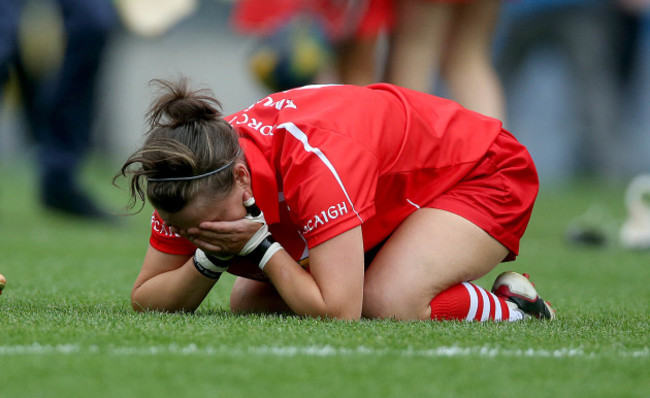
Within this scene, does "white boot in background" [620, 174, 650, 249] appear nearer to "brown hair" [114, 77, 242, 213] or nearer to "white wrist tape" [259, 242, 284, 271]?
"white wrist tape" [259, 242, 284, 271]

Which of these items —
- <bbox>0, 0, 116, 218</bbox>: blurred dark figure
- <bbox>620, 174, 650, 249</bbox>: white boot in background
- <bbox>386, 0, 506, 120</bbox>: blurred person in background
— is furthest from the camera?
<bbox>0, 0, 116, 218</bbox>: blurred dark figure

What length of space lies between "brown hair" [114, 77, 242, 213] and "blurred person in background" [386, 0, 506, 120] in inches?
98.0

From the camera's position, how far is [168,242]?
2.93 m

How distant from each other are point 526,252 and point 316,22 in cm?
163

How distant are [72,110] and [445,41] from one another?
2181 millimetres

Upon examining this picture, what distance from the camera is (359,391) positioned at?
6.15 ft

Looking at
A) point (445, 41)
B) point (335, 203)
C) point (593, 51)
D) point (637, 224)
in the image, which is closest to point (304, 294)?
point (335, 203)

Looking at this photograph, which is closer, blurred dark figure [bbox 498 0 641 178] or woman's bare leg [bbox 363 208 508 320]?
woman's bare leg [bbox 363 208 508 320]

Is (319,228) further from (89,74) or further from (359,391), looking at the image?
(89,74)

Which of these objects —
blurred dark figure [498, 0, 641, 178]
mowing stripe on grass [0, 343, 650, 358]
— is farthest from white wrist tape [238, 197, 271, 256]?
blurred dark figure [498, 0, 641, 178]

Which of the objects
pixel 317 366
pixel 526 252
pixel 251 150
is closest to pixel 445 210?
pixel 251 150

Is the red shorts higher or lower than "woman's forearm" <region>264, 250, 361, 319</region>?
higher

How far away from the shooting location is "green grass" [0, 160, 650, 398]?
1904 mm

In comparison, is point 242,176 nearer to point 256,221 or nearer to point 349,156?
point 256,221
